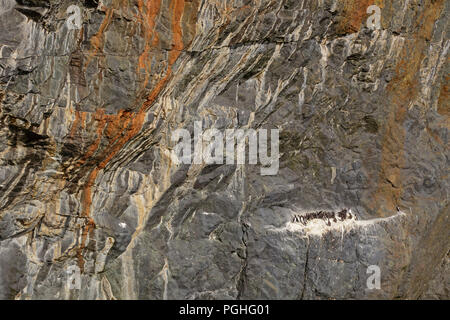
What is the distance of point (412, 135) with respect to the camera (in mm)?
4883

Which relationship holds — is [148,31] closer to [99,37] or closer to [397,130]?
[99,37]

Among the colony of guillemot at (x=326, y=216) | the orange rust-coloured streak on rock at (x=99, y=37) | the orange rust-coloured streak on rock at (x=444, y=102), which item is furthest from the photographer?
the orange rust-coloured streak on rock at (x=444, y=102)

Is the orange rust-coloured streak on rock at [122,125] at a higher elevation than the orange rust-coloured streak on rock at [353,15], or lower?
lower

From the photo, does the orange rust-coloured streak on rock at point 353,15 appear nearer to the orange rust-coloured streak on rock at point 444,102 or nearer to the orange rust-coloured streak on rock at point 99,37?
the orange rust-coloured streak on rock at point 444,102

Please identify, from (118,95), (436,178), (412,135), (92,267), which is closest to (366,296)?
(436,178)

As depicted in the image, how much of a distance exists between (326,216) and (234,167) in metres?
1.21

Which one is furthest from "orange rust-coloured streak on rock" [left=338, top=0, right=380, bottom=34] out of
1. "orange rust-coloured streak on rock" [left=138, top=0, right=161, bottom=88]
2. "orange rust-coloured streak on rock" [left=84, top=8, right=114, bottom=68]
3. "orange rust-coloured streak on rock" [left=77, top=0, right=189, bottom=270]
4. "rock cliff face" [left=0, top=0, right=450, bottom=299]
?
"orange rust-coloured streak on rock" [left=84, top=8, right=114, bottom=68]

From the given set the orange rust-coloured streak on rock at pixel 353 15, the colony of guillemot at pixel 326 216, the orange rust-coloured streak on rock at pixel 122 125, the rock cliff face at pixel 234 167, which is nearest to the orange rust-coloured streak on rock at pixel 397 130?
the rock cliff face at pixel 234 167

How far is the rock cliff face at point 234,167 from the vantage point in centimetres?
452

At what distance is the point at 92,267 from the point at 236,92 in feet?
8.46

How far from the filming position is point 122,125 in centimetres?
463

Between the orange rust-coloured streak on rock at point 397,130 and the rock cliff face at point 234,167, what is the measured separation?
2 cm

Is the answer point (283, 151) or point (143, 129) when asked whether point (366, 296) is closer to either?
point (283, 151)

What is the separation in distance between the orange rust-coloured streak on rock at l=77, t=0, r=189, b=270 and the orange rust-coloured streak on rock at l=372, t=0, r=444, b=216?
2.50 meters
